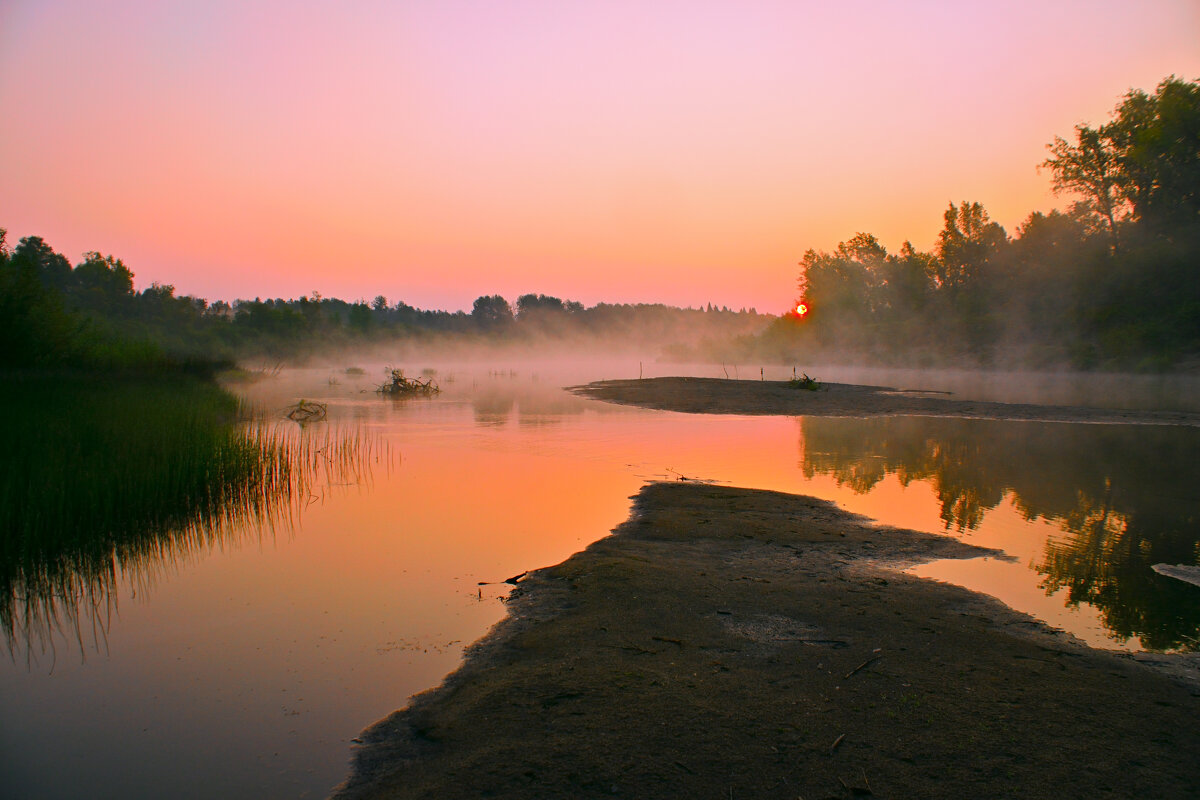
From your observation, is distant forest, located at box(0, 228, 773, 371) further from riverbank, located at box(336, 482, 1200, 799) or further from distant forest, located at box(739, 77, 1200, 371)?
distant forest, located at box(739, 77, 1200, 371)

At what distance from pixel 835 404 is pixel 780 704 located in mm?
31722

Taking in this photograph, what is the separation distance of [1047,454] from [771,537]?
13.2 m

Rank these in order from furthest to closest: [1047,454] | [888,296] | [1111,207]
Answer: [888,296], [1111,207], [1047,454]

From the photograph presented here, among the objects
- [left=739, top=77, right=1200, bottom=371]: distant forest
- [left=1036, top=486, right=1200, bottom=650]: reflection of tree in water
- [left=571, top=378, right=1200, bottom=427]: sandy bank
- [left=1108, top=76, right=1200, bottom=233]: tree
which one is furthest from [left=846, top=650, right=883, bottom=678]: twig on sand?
[left=1108, top=76, right=1200, bottom=233]: tree

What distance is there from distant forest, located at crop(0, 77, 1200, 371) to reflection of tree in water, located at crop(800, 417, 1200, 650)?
26659mm

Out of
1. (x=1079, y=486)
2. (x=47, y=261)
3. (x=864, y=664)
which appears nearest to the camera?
(x=864, y=664)

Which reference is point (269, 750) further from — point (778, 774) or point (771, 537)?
point (771, 537)

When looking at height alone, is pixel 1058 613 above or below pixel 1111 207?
below

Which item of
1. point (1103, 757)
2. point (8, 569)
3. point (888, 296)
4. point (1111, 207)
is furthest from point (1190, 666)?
point (888, 296)

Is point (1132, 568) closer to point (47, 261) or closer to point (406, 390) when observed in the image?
point (406, 390)

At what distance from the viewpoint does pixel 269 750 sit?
15.3ft

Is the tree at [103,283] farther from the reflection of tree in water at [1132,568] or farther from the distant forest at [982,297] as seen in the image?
the reflection of tree in water at [1132,568]

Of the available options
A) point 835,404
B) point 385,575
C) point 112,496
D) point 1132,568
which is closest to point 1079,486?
point 1132,568

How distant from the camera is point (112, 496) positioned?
10.2 metres
